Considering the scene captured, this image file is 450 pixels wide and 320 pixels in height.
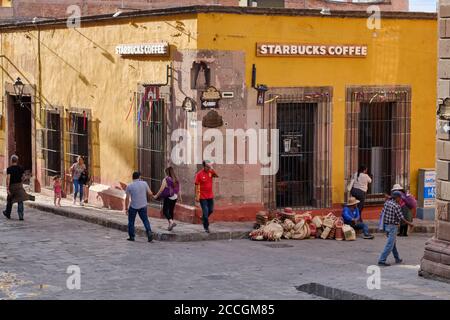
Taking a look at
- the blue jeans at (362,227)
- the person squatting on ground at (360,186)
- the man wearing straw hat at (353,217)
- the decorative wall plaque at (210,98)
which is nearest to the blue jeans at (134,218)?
the decorative wall plaque at (210,98)

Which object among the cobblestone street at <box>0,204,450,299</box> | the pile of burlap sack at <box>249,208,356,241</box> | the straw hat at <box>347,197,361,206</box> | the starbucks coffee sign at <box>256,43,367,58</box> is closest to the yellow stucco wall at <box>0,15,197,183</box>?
the starbucks coffee sign at <box>256,43,367,58</box>

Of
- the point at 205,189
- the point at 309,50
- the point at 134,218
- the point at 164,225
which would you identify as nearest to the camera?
the point at 134,218

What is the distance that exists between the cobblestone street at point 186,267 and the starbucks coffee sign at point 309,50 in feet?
14.4

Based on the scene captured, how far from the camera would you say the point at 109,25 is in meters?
25.3

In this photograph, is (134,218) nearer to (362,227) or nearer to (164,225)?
(164,225)

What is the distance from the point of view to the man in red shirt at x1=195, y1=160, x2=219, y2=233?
20.9 metres

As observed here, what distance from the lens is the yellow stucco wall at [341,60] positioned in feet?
73.0

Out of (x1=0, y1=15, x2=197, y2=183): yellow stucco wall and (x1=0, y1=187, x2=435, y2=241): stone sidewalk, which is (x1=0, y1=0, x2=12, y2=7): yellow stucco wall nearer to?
(x1=0, y1=15, x2=197, y2=183): yellow stucco wall

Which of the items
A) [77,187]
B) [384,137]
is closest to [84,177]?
[77,187]

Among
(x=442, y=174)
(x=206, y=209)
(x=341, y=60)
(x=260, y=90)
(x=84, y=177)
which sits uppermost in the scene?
(x=341, y=60)

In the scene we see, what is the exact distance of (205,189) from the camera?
20.9 metres

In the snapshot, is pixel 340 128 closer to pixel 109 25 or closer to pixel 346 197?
pixel 346 197

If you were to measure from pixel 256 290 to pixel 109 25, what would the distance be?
480 inches

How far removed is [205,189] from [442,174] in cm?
654
